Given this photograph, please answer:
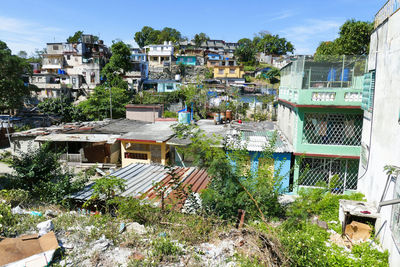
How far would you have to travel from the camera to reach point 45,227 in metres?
5.10

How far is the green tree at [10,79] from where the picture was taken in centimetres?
2730

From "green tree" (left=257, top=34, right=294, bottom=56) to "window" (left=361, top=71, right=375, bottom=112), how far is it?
195ft

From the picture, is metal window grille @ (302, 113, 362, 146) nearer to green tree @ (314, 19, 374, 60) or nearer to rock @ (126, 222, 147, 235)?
rock @ (126, 222, 147, 235)

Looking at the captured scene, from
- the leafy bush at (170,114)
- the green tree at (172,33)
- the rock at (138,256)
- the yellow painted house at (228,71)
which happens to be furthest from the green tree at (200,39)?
the rock at (138,256)

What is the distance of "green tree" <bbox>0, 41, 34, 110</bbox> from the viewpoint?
2730 centimetres

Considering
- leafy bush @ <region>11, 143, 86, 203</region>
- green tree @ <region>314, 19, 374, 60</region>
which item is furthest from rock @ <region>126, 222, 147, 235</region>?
green tree @ <region>314, 19, 374, 60</region>

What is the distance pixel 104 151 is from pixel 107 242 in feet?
44.0

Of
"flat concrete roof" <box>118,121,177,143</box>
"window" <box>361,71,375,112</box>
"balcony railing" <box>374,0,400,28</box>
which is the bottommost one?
"flat concrete roof" <box>118,121,177,143</box>

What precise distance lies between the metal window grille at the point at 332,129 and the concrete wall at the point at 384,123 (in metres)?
1.09

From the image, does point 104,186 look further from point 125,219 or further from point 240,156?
point 240,156

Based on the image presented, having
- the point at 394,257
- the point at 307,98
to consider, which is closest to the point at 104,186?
the point at 394,257

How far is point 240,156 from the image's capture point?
708 cm

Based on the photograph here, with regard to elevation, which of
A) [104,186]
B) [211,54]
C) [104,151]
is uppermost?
[211,54]

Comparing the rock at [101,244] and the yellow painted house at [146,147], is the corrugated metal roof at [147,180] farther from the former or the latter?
the yellow painted house at [146,147]
